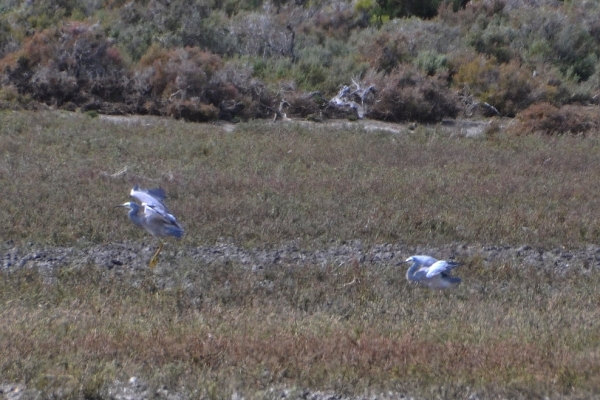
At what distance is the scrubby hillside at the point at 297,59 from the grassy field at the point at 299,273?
2.14 m

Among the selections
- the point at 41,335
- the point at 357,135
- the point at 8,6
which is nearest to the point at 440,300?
the point at 41,335

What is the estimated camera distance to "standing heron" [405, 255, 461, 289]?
26.3 feet

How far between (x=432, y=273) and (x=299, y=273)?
55.7 inches

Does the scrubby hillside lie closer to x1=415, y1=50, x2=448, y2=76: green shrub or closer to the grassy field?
x1=415, y1=50, x2=448, y2=76: green shrub

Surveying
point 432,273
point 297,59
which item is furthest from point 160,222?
point 297,59

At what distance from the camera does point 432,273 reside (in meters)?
8.01

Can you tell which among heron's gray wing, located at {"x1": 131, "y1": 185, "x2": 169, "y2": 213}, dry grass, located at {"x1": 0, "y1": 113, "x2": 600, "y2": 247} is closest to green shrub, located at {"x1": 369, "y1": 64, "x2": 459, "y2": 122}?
dry grass, located at {"x1": 0, "y1": 113, "x2": 600, "y2": 247}

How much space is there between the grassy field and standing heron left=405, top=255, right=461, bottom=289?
111mm

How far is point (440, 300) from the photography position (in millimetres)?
7723

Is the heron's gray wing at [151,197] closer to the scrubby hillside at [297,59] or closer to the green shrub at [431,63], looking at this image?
the scrubby hillside at [297,59]

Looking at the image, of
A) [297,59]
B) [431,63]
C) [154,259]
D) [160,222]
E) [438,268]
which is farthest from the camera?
[297,59]

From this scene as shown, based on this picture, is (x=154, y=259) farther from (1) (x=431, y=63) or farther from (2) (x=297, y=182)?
(1) (x=431, y=63)

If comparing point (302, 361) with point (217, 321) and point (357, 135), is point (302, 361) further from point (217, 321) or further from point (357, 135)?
point (357, 135)

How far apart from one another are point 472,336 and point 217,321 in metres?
1.81
